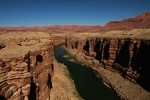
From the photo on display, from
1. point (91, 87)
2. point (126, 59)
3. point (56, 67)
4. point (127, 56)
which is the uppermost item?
point (127, 56)

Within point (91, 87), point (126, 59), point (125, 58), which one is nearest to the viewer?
point (91, 87)

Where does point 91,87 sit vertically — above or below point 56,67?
below

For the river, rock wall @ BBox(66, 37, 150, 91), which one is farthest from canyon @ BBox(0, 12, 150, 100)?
the river

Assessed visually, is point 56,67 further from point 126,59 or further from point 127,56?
point 127,56

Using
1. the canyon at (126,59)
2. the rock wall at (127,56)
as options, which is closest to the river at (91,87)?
the canyon at (126,59)

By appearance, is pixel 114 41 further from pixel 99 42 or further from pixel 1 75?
pixel 1 75

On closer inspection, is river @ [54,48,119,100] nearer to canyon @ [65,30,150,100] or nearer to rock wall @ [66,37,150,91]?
canyon @ [65,30,150,100]

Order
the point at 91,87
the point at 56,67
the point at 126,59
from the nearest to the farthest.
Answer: the point at 91,87 → the point at 56,67 → the point at 126,59

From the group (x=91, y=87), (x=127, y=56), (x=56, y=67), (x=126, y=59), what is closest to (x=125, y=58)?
(x=126, y=59)
